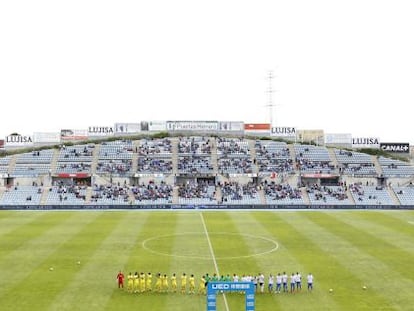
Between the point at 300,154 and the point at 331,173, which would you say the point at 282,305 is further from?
the point at 300,154

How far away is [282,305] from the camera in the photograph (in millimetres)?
23688

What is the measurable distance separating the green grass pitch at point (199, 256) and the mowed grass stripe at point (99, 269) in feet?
0.18

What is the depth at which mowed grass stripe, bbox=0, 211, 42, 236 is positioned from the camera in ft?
148

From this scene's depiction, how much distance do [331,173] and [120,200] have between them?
29689 mm

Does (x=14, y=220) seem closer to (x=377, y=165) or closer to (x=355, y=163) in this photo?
(x=355, y=163)

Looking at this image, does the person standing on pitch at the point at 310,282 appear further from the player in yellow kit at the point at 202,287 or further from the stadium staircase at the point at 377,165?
the stadium staircase at the point at 377,165

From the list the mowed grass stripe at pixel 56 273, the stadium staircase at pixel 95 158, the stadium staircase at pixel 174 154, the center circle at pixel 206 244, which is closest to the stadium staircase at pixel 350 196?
the stadium staircase at pixel 174 154

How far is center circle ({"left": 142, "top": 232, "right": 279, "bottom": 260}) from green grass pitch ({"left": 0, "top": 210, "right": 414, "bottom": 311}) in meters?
0.07

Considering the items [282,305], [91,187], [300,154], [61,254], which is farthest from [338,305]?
[300,154]

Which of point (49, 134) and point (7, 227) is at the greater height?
point (49, 134)

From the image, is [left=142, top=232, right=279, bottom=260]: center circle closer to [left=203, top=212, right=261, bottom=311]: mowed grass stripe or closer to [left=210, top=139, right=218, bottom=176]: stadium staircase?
[left=203, top=212, right=261, bottom=311]: mowed grass stripe

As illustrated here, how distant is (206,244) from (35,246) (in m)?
11.6

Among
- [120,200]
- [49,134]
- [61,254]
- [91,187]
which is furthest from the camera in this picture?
[49,134]

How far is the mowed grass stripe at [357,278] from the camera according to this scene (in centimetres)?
2412
